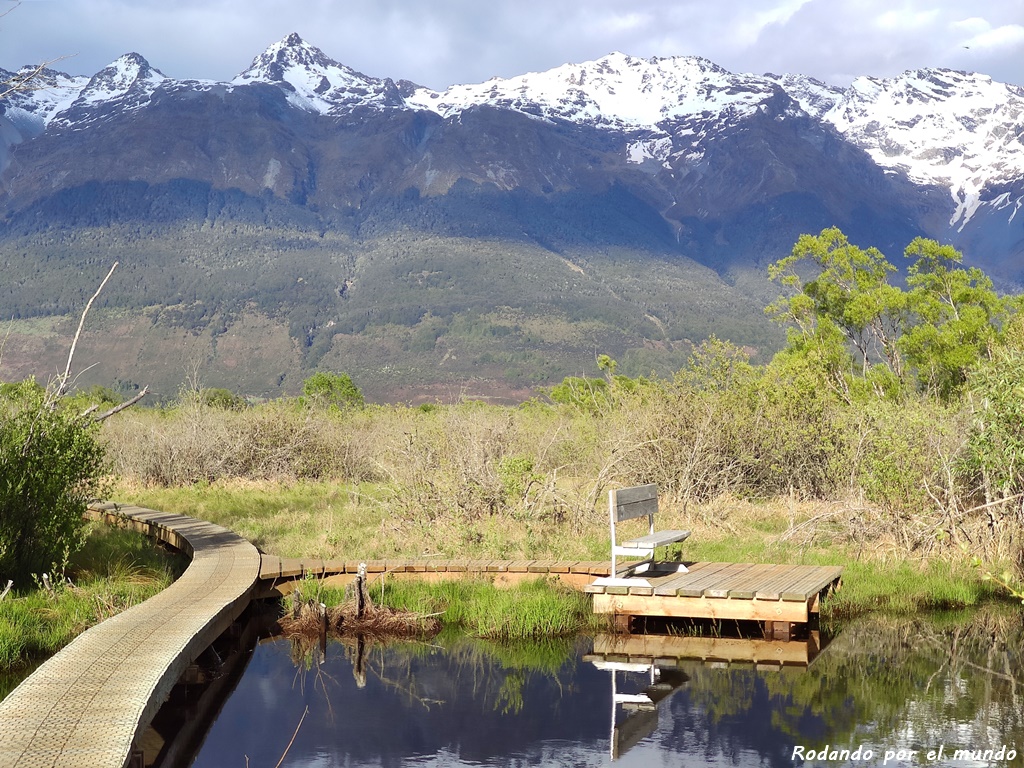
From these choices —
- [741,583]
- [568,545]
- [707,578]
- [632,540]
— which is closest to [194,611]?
[632,540]

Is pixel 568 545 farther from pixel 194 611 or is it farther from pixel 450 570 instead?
pixel 194 611

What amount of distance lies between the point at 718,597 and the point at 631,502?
52.7 inches

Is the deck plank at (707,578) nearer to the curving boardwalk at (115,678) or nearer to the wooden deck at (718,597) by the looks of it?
the wooden deck at (718,597)

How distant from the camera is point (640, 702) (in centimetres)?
970

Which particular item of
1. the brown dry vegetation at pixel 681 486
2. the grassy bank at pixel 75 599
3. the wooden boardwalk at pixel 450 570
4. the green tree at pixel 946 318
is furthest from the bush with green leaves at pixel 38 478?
the green tree at pixel 946 318

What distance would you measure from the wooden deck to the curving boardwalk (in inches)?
156

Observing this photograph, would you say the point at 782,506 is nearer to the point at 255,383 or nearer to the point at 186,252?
the point at 255,383

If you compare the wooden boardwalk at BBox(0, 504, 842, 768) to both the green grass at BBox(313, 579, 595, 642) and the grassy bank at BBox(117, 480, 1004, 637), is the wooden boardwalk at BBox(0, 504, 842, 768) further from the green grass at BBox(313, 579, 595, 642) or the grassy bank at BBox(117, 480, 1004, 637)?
the grassy bank at BBox(117, 480, 1004, 637)

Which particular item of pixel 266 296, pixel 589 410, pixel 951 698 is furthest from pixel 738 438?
pixel 266 296

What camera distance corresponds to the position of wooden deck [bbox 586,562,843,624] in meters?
11.4

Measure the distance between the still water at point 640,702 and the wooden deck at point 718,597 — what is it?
35 centimetres

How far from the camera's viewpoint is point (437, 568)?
44.0ft

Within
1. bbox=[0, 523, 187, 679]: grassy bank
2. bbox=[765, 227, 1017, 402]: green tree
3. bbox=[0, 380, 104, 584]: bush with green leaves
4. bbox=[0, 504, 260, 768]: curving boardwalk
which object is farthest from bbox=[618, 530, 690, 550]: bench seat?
bbox=[765, 227, 1017, 402]: green tree

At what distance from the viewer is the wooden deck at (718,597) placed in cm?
1139
